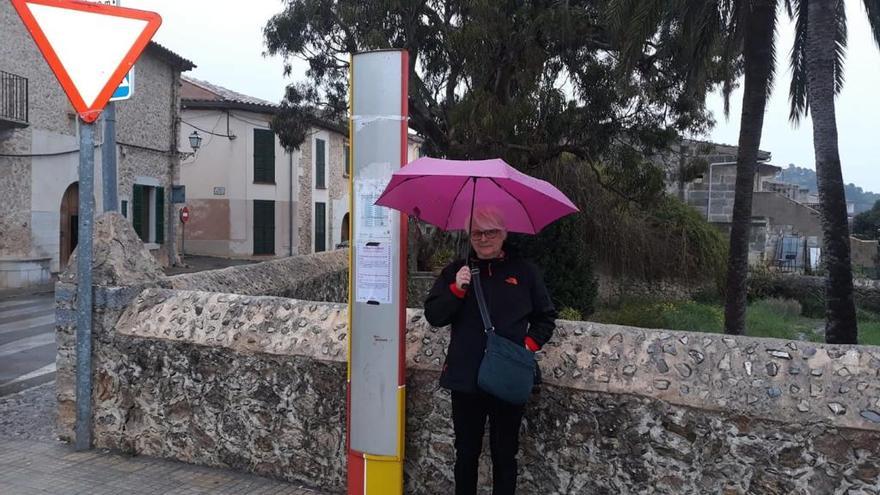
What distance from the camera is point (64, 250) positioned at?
65.5ft

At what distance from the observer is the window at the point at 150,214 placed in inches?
917

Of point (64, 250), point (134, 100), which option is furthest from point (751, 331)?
point (134, 100)

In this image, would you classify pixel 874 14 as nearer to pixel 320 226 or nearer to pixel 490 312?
pixel 490 312

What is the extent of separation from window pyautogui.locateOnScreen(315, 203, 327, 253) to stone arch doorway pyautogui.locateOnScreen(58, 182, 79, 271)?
47.5ft

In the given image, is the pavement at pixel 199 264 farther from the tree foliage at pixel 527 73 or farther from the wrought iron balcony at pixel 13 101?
the tree foliage at pixel 527 73

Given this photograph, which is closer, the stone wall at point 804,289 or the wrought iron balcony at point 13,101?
the stone wall at point 804,289

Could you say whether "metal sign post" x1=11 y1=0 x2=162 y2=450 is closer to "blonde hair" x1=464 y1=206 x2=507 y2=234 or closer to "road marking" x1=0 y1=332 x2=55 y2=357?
"blonde hair" x1=464 y1=206 x2=507 y2=234

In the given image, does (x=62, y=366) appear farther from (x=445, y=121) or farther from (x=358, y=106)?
(x=445, y=121)

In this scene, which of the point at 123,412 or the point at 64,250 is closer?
the point at 123,412

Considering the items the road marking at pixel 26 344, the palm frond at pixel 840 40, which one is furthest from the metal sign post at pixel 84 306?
the palm frond at pixel 840 40

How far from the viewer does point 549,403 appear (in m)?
3.62

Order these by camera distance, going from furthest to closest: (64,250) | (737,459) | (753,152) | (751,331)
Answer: (64,250), (751,331), (753,152), (737,459)

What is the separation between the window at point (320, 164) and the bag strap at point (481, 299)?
30.3m

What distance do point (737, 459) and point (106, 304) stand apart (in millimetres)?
3951
